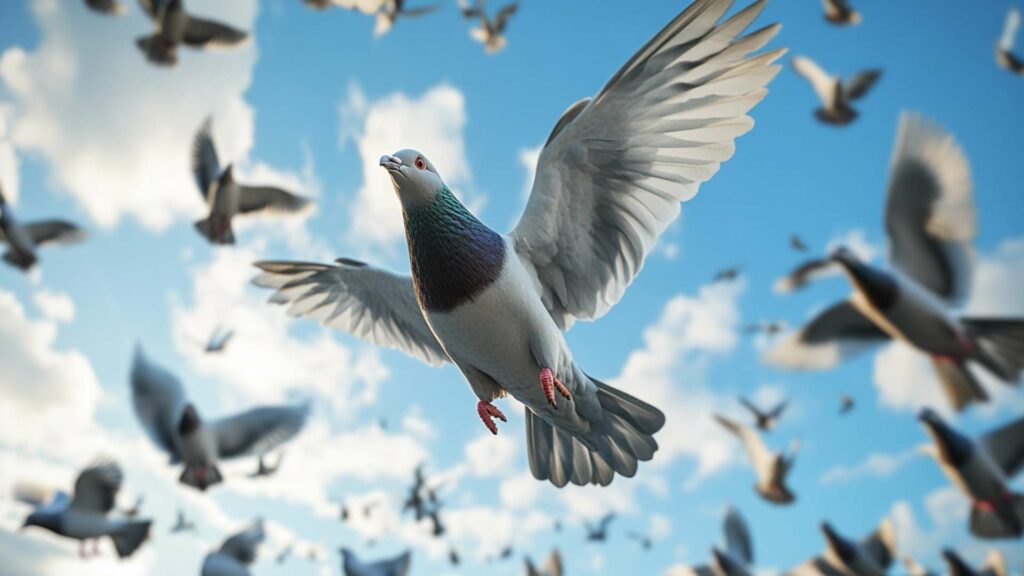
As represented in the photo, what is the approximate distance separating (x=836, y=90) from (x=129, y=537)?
34.7ft

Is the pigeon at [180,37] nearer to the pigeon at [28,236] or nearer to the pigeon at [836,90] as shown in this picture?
the pigeon at [28,236]

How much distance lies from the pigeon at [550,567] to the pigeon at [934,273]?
18.8 ft

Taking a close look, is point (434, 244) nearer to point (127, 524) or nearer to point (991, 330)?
point (991, 330)

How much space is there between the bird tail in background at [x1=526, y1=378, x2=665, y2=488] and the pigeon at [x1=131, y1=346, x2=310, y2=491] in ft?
18.3

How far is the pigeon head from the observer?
1.91 m

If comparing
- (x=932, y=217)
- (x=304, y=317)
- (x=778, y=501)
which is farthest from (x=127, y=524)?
(x=932, y=217)

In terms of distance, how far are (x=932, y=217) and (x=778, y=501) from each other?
5546mm

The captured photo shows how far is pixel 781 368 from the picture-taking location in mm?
6754

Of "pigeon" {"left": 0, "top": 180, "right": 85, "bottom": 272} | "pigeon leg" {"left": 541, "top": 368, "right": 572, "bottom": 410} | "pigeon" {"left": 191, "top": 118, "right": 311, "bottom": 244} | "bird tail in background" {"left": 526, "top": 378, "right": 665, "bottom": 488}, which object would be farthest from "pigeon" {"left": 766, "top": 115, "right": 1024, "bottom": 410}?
"pigeon" {"left": 0, "top": 180, "right": 85, "bottom": 272}

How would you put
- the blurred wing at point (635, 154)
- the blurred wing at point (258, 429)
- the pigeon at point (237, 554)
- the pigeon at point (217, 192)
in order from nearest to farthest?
the blurred wing at point (635, 154), the blurred wing at point (258, 429), the pigeon at point (217, 192), the pigeon at point (237, 554)

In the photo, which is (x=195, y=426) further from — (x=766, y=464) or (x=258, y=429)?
(x=766, y=464)

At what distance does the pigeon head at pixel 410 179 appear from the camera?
1.91 metres

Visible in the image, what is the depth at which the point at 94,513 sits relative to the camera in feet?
27.4

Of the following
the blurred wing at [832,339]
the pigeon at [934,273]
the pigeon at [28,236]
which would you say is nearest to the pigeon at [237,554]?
the pigeon at [28,236]
